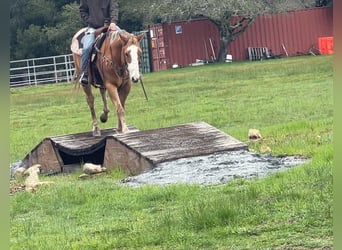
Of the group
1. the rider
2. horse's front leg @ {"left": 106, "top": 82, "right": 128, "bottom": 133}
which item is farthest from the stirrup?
horse's front leg @ {"left": 106, "top": 82, "right": 128, "bottom": 133}

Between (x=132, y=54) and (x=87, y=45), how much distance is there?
1307mm

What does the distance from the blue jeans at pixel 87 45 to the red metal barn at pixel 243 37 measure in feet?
96.3

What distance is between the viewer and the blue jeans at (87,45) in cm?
1090

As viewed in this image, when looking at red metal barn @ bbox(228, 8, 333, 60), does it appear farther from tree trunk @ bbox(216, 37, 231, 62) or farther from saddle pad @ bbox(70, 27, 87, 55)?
saddle pad @ bbox(70, 27, 87, 55)

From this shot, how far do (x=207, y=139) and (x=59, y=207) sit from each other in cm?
254

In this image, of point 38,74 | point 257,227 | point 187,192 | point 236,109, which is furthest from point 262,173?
point 38,74

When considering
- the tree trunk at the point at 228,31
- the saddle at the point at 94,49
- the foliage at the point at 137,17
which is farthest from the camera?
the tree trunk at the point at 228,31

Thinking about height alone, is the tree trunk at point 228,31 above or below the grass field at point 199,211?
above

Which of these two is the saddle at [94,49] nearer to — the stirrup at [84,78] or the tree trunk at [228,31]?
the stirrup at [84,78]

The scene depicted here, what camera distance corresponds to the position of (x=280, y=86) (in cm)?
2095

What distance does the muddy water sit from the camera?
707 centimetres

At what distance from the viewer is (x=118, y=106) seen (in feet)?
34.3

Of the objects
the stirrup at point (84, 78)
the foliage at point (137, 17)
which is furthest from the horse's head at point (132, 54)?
the foliage at point (137, 17)

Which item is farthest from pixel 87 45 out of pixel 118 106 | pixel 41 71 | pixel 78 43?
pixel 41 71
